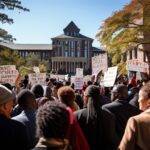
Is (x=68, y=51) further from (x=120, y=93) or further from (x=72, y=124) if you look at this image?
(x=72, y=124)

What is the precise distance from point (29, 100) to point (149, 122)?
81.1 inches

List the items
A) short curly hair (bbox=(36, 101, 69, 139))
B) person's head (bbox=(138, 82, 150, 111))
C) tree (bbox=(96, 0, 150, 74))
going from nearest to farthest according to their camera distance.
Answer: short curly hair (bbox=(36, 101, 69, 139))
person's head (bbox=(138, 82, 150, 111))
tree (bbox=(96, 0, 150, 74))

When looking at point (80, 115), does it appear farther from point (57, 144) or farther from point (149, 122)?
point (57, 144)

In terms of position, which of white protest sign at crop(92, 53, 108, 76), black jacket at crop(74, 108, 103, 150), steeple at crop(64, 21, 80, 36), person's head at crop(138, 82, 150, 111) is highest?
steeple at crop(64, 21, 80, 36)

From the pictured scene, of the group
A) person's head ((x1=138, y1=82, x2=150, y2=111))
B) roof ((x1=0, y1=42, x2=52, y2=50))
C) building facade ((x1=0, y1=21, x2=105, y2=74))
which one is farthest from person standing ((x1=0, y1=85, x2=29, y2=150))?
roof ((x1=0, y1=42, x2=52, y2=50))

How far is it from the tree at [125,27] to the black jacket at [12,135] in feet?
111

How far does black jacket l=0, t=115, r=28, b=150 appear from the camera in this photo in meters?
5.36

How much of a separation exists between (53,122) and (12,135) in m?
0.75

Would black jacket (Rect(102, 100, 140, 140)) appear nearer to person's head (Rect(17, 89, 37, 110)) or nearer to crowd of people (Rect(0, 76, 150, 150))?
crowd of people (Rect(0, 76, 150, 150))

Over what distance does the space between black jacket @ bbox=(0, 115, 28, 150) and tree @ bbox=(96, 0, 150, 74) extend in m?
33.7

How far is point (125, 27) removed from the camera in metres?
40.8

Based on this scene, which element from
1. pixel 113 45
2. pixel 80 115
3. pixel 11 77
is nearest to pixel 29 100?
pixel 80 115

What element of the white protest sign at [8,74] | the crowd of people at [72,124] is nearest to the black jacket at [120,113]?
the crowd of people at [72,124]

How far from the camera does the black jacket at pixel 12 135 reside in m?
5.36
